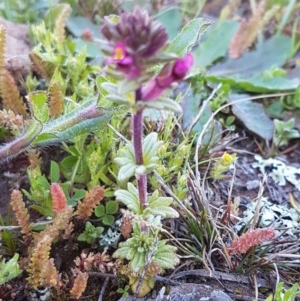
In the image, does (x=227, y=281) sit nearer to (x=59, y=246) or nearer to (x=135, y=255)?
(x=135, y=255)

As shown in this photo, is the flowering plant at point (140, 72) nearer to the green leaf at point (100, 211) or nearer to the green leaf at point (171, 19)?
the green leaf at point (100, 211)

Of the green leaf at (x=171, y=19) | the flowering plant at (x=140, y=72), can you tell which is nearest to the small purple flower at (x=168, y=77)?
the flowering plant at (x=140, y=72)

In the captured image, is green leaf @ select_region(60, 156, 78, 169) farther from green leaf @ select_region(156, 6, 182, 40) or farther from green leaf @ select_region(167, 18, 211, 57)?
green leaf @ select_region(156, 6, 182, 40)

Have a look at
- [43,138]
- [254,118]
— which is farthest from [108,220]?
[254,118]

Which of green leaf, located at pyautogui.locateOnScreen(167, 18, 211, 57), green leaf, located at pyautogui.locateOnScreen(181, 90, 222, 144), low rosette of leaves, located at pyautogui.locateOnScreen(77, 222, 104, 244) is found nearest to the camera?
low rosette of leaves, located at pyautogui.locateOnScreen(77, 222, 104, 244)

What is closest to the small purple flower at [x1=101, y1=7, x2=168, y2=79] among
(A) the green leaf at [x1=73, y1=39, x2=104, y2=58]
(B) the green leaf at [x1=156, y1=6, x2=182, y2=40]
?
(A) the green leaf at [x1=73, y1=39, x2=104, y2=58]
